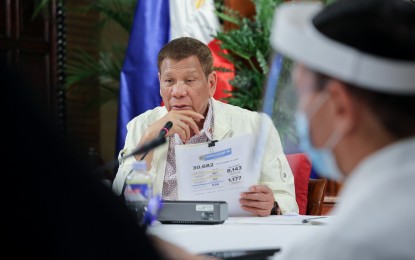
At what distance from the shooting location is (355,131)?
0.95 metres

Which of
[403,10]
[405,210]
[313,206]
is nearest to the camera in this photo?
[405,210]

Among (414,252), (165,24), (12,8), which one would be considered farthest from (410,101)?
(12,8)

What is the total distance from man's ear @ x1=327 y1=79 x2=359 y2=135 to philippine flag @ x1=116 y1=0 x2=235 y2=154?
4006mm

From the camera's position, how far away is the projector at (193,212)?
224 cm

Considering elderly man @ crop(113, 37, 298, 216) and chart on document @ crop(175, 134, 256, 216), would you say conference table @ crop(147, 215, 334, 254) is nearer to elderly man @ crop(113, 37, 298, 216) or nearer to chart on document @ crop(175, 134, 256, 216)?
chart on document @ crop(175, 134, 256, 216)

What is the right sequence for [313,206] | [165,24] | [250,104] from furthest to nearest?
[165,24] → [250,104] → [313,206]

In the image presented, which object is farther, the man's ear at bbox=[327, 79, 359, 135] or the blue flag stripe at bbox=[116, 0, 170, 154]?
the blue flag stripe at bbox=[116, 0, 170, 154]

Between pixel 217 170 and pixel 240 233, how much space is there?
1.83ft

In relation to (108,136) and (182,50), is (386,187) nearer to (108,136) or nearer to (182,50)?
(182,50)

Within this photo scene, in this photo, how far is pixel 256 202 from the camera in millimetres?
2594

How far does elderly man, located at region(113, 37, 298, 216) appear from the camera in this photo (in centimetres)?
288

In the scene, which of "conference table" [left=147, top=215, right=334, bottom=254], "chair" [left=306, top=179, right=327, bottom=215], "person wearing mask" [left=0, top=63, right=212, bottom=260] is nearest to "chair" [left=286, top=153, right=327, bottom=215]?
"chair" [left=306, top=179, right=327, bottom=215]

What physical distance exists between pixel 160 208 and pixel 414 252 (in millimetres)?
1494

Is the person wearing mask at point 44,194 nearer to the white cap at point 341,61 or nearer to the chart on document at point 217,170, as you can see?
the white cap at point 341,61
